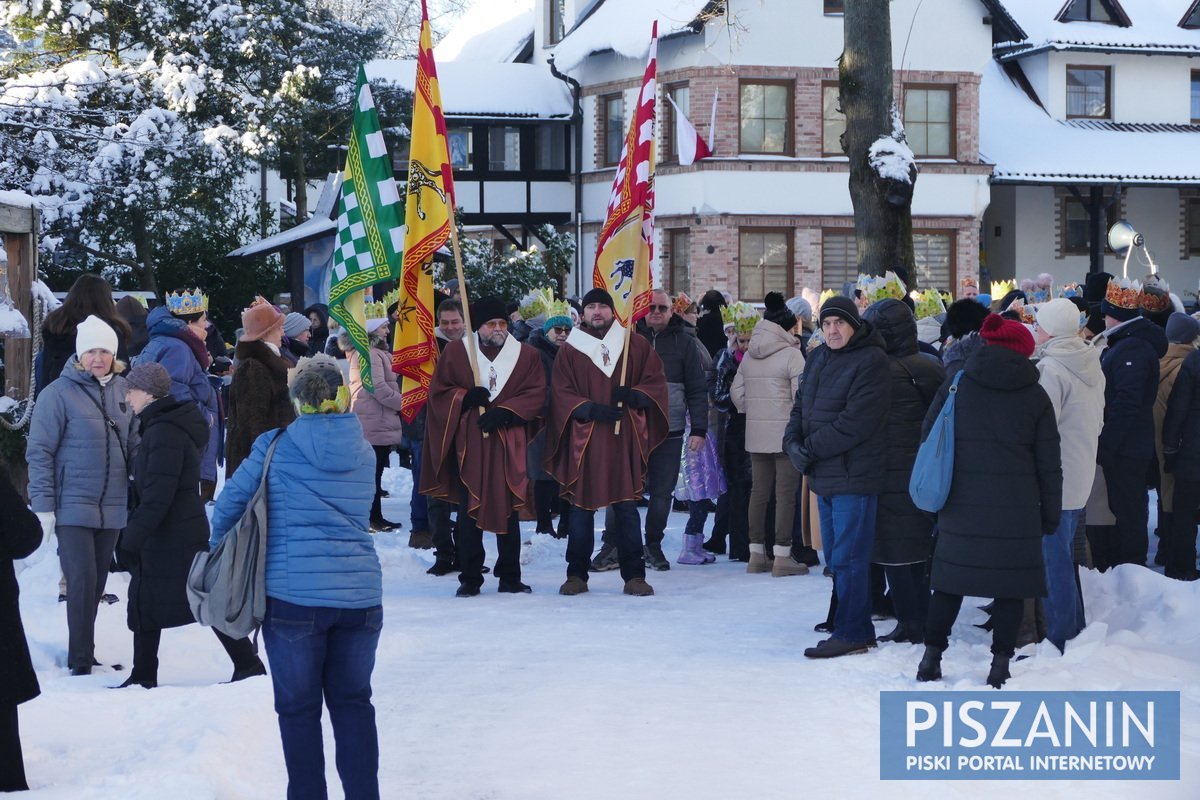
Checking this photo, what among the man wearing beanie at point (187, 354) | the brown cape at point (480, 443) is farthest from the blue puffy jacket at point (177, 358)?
the brown cape at point (480, 443)

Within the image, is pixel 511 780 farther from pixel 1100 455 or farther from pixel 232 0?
pixel 232 0

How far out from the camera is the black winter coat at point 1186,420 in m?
10.8

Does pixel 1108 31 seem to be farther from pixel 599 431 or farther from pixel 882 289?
pixel 599 431

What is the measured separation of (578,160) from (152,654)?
93.5 feet

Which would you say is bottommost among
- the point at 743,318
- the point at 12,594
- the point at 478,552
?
the point at 478,552

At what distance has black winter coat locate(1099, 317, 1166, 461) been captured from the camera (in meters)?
10.2

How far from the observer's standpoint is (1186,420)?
10797mm

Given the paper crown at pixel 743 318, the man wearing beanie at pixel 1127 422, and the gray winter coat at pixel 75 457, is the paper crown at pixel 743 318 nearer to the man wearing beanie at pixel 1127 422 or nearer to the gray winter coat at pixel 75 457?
the man wearing beanie at pixel 1127 422

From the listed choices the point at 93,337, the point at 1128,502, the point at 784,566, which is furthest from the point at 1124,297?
the point at 93,337

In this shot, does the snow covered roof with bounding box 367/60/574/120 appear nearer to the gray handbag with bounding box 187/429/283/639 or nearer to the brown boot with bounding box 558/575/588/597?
the brown boot with bounding box 558/575/588/597

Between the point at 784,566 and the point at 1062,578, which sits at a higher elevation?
the point at 1062,578

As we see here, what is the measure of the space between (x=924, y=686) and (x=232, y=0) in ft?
80.6

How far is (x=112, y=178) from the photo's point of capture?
954 inches

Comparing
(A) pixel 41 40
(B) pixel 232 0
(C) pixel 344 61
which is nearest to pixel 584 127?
(C) pixel 344 61
